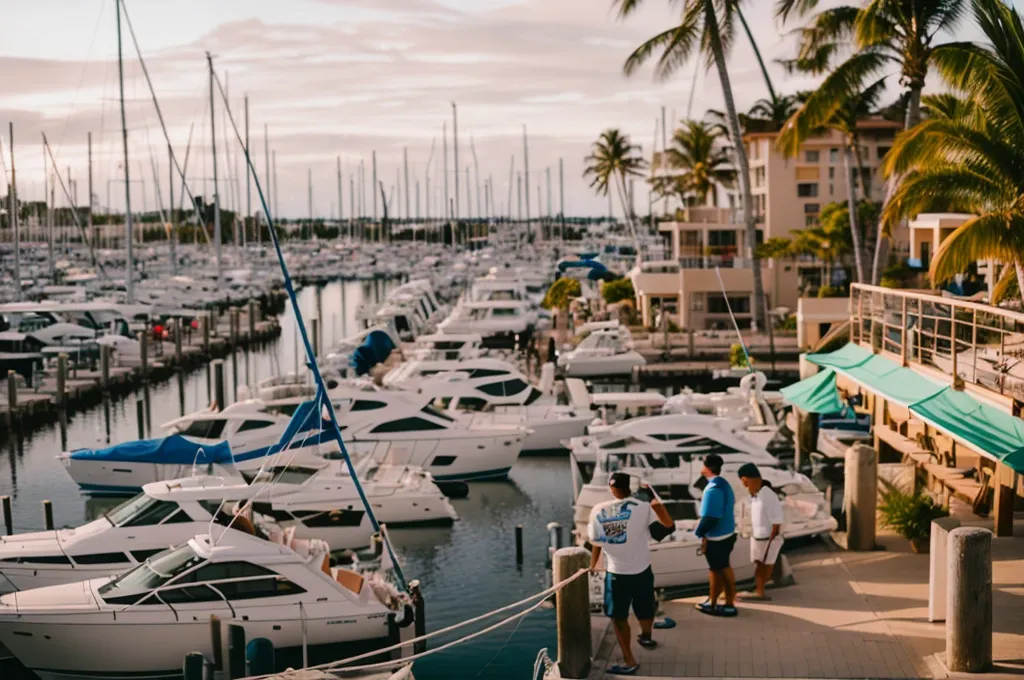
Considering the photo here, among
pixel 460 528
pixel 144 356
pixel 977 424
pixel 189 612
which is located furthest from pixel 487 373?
pixel 977 424

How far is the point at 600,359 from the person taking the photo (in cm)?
4631

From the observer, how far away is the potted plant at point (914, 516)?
17.5 meters

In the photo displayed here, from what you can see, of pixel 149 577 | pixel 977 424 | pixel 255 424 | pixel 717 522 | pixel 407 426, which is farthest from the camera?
pixel 407 426

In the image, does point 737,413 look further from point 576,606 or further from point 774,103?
point 774,103

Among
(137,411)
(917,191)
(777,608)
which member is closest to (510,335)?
(137,411)

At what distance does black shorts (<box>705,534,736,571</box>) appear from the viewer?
14047mm

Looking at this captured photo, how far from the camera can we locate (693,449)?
24.6m

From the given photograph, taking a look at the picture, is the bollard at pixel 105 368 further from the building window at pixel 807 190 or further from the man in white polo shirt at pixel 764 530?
the man in white polo shirt at pixel 764 530

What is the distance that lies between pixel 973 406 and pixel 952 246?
9.75ft

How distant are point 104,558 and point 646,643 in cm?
1052

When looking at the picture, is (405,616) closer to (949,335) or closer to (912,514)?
(912,514)

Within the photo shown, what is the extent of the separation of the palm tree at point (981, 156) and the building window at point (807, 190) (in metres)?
41.6

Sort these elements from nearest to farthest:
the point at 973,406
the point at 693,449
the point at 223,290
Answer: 1. the point at 973,406
2. the point at 693,449
3. the point at 223,290

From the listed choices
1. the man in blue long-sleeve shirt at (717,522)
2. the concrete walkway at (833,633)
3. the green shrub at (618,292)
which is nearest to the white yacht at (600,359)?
the green shrub at (618,292)
